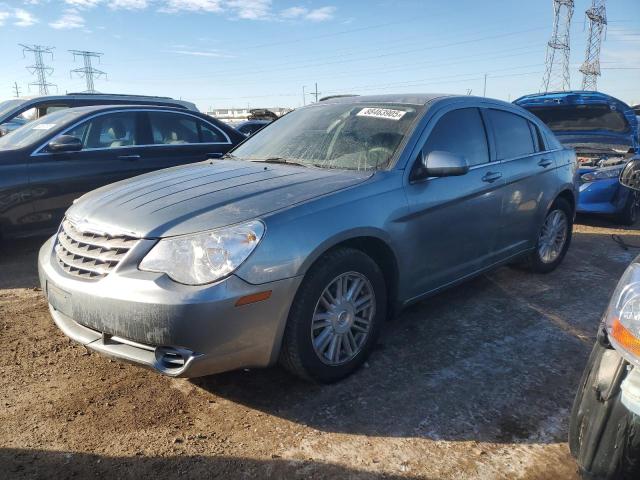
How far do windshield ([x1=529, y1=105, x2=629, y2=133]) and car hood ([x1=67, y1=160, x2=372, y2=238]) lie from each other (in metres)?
5.76

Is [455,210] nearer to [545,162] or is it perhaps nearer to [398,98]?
[398,98]

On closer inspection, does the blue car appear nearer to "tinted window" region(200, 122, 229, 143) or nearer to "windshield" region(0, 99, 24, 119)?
"tinted window" region(200, 122, 229, 143)

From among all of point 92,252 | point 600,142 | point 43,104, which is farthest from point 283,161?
point 600,142

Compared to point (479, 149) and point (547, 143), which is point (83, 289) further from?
point (547, 143)

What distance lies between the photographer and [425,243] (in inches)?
130

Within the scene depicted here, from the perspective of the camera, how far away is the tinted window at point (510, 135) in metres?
4.17

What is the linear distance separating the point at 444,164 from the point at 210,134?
423 centimetres

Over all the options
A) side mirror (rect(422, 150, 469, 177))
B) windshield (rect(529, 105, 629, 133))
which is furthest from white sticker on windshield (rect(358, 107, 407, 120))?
windshield (rect(529, 105, 629, 133))

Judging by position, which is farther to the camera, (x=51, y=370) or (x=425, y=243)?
(x=425, y=243)

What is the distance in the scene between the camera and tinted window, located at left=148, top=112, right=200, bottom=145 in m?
6.12

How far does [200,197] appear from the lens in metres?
2.80

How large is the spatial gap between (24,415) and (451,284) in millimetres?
2726

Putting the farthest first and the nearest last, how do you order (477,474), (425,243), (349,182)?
(425,243) < (349,182) < (477,474)

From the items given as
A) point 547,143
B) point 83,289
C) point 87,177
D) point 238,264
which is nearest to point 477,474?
point 238,264
